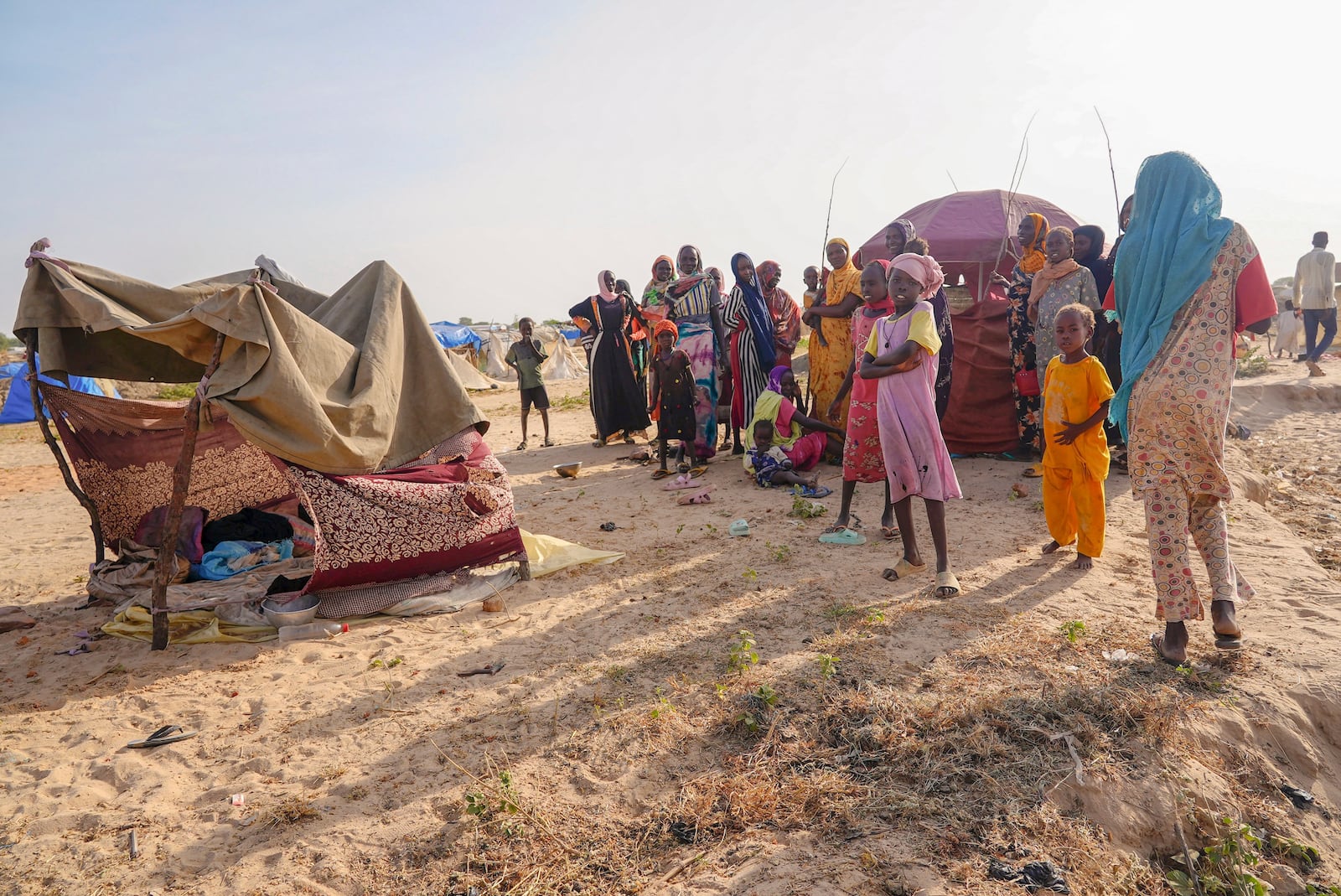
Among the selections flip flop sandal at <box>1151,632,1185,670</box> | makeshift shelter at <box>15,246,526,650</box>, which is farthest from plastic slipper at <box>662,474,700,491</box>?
flip flop sandal at <box>1151,632,1185,670</box>

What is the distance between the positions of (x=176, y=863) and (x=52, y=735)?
140cm

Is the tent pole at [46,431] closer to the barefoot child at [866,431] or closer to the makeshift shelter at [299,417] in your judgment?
the makeshift shelter at [299,417]

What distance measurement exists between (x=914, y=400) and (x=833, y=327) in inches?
121

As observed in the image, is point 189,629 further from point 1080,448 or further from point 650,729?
point 1080,448

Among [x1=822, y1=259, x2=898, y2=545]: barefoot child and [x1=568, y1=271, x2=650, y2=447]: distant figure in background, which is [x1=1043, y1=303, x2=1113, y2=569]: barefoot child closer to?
[x1=822, y1=259, x2=898, y2=545]: barefoot child

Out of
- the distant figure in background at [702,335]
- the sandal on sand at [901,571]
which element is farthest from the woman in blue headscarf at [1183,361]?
the distant figure in background at [702,335]

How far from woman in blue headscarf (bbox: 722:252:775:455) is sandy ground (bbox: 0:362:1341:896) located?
3176 mm

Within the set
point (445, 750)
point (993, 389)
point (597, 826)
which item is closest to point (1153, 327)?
point (597, 826)

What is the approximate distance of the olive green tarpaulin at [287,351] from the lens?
12.9ft

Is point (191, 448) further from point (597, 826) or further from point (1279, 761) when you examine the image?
point (1279, 761)

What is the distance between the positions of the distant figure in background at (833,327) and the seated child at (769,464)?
2.23 ft

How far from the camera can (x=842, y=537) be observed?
535 centimetres

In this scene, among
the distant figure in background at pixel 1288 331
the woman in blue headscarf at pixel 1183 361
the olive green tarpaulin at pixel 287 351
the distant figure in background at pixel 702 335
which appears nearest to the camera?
the woman in blue headscarf at pixel 1183 361

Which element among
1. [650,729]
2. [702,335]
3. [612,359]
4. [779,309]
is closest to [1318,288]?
[779,309]
